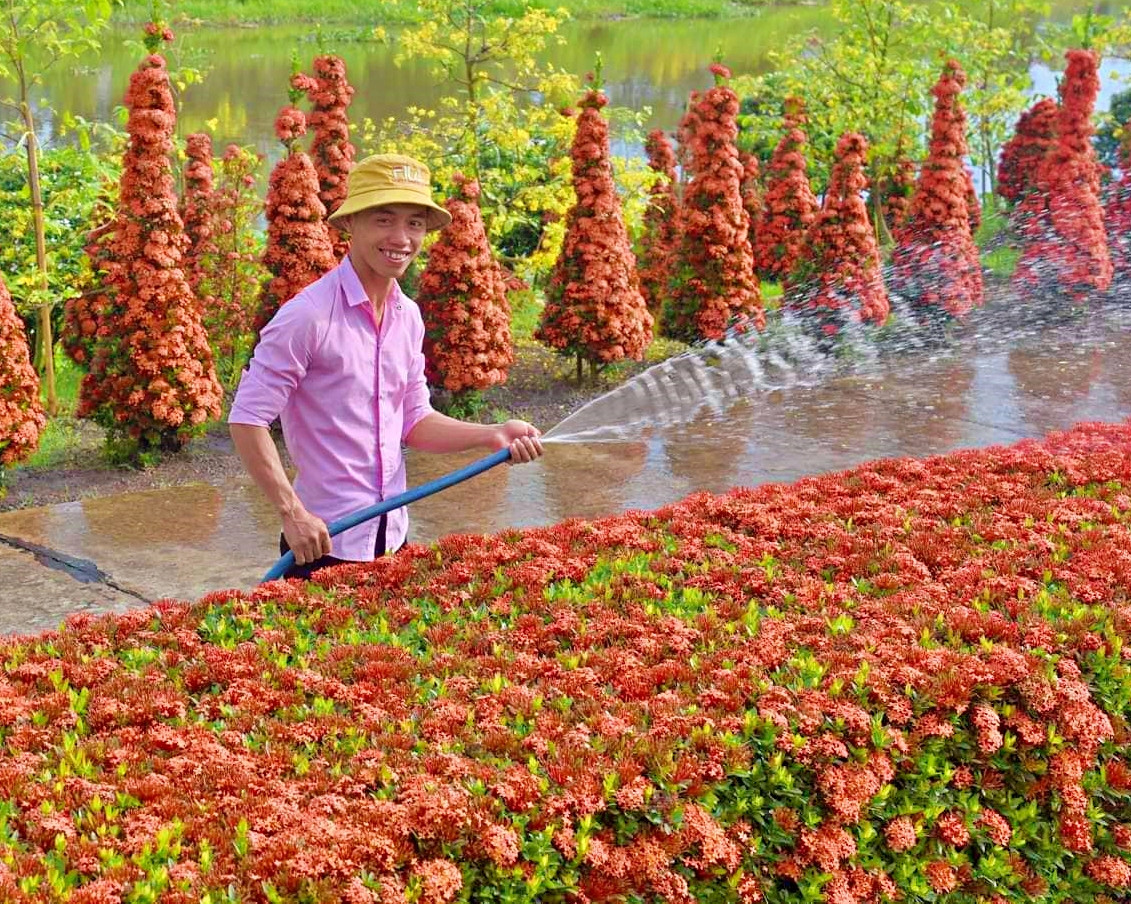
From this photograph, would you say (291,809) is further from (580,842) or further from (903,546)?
(903,546)

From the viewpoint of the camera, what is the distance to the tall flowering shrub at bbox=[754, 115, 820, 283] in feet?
42.4

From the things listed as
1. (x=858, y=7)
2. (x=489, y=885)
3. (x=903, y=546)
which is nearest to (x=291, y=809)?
(x=489, y=885)

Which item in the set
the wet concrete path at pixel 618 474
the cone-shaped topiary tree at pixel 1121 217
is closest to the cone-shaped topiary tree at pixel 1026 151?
the cone-shaped topiary tree at pixel 1121 217

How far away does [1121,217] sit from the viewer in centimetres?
1622

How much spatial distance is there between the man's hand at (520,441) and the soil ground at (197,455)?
406cm

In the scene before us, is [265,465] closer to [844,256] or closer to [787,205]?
[844,256]

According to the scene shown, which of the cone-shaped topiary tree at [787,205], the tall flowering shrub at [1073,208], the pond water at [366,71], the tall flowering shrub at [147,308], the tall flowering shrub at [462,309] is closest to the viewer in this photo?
the tall flowering shrub at [147,308]

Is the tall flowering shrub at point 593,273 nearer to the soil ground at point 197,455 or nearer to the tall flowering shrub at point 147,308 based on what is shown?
the soil ground at point 197,455

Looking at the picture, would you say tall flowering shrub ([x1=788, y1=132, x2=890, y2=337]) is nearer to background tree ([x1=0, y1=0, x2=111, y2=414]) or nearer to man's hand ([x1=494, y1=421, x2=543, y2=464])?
background tree ([x1=0, y1=0, x2=111, y2=414])

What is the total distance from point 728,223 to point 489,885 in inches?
339

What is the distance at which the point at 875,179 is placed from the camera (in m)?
15.3

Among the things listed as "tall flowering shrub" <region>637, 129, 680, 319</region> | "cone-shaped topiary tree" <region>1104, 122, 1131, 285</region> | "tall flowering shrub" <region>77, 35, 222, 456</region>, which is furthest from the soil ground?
"cone-shaped topiary tree" <region>1104, 122, 1131, 285</region>

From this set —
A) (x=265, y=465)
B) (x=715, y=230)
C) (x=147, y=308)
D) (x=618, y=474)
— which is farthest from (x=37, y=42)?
(x=265, y=465)

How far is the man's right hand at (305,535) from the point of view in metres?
3.80
